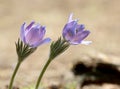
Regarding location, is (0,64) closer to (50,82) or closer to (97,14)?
(50,82)

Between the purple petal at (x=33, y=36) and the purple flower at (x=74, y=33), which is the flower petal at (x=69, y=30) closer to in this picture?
the purple flower at (x=74, y=33)

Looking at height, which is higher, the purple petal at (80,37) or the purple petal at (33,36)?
the purple petal at (33,36)

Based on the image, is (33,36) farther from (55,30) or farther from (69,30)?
(55,30)

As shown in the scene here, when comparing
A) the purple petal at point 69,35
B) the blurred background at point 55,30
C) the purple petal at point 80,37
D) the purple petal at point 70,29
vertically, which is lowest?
the blurred background at point 55,30

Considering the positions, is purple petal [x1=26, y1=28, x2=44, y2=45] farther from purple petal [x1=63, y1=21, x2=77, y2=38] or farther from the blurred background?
the blurred background

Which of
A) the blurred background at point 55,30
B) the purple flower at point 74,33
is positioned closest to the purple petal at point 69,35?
the purple flower at point 74,33

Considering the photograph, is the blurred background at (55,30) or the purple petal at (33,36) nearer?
the purple petal at (33,36)

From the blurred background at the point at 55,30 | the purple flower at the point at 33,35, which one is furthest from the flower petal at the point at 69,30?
the blurred background at the point at 55,30
